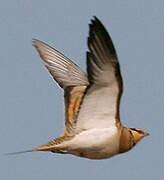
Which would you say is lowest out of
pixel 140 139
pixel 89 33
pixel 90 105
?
pixel 140 139

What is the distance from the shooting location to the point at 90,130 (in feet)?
30.2

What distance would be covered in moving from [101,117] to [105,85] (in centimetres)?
66

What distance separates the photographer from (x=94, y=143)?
30.1 ft

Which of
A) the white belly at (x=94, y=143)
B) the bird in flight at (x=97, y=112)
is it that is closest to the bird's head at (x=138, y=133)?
the bird in flight at (x=97, y=112)

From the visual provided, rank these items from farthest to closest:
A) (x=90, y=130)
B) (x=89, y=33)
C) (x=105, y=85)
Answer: (x=90, y=130), (x=105, y=85), (x=89, y=33)

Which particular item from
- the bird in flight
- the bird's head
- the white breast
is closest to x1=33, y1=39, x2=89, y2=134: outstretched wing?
the bird in flight

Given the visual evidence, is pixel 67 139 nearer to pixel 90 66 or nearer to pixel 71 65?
pixel 90 66

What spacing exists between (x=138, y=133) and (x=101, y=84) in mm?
1602

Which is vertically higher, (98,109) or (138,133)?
(98,109)

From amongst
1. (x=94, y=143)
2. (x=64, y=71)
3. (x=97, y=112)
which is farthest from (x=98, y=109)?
(x=64, y=71)

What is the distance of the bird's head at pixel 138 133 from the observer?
9.80m

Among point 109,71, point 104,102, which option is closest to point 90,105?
point 104,102

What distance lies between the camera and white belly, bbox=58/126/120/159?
9.18m

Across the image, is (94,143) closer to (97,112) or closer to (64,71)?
(97,112)
